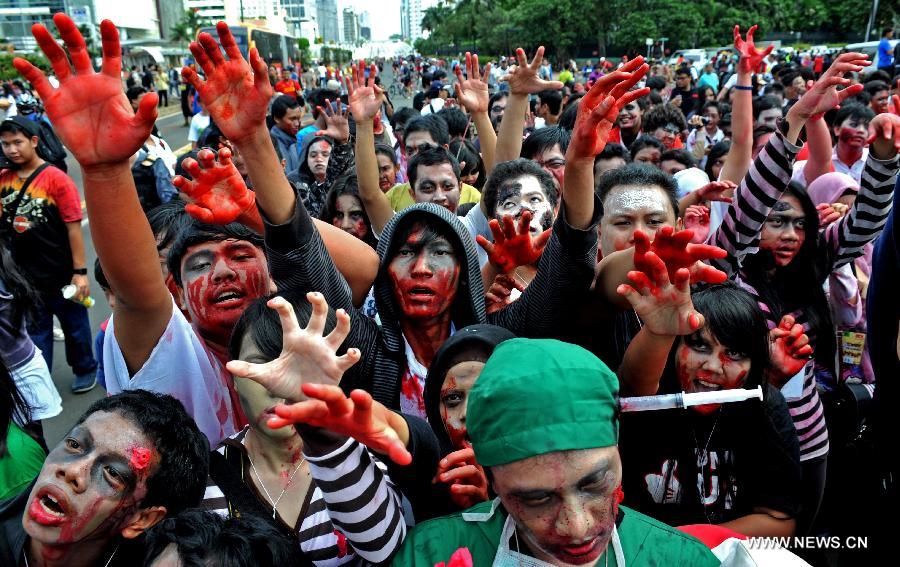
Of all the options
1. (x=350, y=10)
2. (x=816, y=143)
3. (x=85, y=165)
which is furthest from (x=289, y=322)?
(x=350, y=10)

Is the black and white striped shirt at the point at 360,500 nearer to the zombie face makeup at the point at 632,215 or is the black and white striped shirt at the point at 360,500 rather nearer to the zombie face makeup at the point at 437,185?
the zombie face makeup at the point at 632,215

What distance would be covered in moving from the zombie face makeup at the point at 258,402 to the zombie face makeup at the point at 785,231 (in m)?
2.34

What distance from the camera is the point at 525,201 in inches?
128

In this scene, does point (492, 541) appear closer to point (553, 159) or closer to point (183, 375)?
point (183, 375)

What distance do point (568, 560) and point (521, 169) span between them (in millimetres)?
2261

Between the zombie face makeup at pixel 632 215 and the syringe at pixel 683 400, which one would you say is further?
the zombie face makeup at pixel 632 215

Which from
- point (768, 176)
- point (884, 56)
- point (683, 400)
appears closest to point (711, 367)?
point (683, 400)

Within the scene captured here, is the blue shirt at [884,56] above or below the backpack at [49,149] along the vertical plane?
above

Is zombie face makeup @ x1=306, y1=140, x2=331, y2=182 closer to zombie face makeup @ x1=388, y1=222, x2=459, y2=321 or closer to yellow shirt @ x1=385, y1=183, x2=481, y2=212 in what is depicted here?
yellow shirt @ x1=385, y1=183, x2=481, y2=212

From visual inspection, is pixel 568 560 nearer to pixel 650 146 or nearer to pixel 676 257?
pixel 676 257

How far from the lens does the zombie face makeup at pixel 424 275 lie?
95.2 inches

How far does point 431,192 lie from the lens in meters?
3.99

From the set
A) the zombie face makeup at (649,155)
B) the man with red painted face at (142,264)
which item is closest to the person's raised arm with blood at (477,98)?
the zombie face makeup at (649,155)

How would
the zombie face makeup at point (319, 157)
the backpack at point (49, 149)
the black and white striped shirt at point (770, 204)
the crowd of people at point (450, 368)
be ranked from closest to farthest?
the crowd of people at point (450, 368), the black and white striped shirt at point (770, 204), the zombie face makeup at point (319, 157), the backpack at point (49, 149)
